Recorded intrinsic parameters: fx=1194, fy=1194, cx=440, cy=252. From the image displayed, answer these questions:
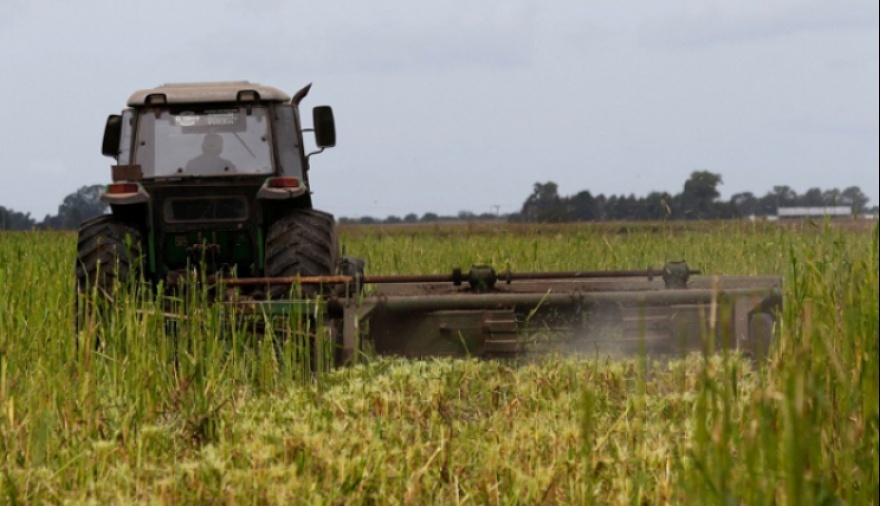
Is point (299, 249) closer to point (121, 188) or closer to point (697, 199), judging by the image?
point (121, 188)

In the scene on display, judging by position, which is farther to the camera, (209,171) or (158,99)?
(158,99)

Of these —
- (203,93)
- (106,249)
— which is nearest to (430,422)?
(106,249)

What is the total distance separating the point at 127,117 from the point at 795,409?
7.35 meters

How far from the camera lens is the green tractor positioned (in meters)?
7.59

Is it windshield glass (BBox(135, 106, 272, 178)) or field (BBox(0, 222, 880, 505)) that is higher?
windshield glass (BBox(135, 106, 272, 178))

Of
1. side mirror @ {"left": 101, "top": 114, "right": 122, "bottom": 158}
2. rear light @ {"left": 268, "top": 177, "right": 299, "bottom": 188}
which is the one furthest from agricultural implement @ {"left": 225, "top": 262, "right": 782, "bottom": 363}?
side mirror @ {"left": 101, "top": 114, "right": 122, "bottom": 158}

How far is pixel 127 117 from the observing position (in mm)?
8594

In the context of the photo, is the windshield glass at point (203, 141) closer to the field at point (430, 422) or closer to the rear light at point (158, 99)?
the rear light at point (158, 99)

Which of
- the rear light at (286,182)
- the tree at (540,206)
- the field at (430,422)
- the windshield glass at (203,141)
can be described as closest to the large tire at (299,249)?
the rear light at (286,182)

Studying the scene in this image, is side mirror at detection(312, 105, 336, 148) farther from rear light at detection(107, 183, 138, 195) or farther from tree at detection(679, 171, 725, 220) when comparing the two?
tree at detection(679, 171, 725, 220)

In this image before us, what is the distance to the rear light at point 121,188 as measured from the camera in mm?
7629

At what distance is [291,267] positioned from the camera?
7520 mm

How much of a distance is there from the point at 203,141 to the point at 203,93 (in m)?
0.34

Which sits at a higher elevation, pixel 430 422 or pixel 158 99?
pixel 158 99
